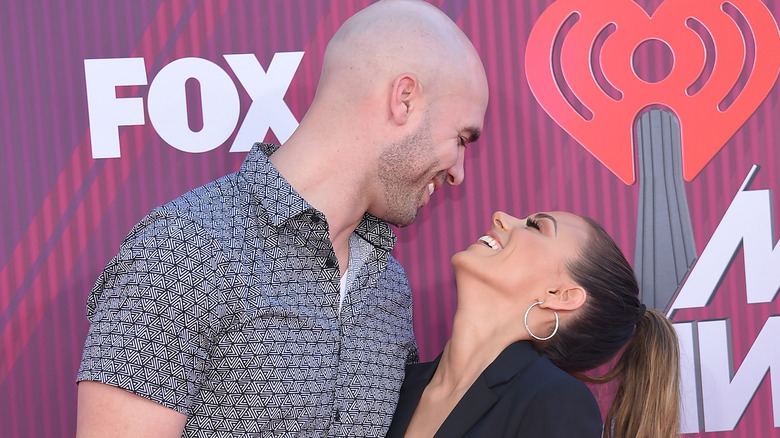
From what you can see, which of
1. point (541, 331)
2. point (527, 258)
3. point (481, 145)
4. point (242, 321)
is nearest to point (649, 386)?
point (541, 331)

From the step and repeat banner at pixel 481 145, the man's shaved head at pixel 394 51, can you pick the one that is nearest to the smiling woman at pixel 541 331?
the step and repeat banner at pixel 481 145

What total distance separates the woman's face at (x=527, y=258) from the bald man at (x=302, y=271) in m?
0.20

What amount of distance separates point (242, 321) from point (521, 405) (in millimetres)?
634

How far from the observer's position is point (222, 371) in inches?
60.9

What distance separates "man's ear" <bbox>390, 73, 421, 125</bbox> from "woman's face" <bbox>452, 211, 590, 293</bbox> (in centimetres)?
40

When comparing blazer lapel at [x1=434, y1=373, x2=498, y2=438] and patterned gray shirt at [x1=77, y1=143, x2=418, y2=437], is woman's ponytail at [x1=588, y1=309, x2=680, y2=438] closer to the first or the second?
blazer lapel at [x1=434, y1=373, x2=498, y2=438]

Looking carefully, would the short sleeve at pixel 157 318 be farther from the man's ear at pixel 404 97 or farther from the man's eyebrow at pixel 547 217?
the man's eyebrow at pixel 547 217

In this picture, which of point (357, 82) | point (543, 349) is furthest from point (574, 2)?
point (543, 349)

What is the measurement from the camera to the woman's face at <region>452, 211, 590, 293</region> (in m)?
1.91

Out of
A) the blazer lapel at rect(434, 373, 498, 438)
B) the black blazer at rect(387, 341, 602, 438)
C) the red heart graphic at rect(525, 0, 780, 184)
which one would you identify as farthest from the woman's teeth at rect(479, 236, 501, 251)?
the red heart graphic at rect(525, 0, 780, 184)

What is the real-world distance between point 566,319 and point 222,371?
86cm

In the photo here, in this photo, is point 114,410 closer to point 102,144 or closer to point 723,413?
point 102,144

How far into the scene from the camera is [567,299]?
6.31 ft

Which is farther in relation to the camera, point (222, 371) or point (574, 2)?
point (574, 2)
